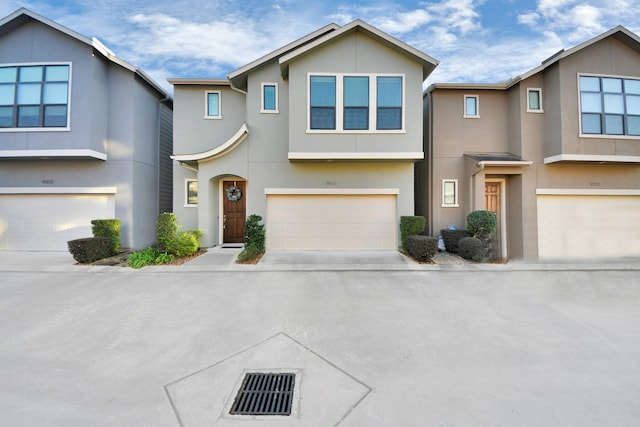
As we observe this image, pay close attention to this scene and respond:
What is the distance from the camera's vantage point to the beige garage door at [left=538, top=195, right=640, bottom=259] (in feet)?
32.2

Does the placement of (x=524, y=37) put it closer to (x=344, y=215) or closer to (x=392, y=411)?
(x=344, y=215)

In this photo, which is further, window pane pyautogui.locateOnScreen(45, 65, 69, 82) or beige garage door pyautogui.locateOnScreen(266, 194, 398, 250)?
beige garage door pyautogui.locateOnScreen(266, 194, 398, 250)

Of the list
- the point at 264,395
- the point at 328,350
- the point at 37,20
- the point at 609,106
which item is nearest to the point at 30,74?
the point at 37,20

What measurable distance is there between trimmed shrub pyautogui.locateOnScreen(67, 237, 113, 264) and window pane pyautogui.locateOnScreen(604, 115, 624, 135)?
681 inches

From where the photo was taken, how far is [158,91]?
37.2 feet

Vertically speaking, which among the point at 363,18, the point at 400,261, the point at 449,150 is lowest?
the point at 400,261

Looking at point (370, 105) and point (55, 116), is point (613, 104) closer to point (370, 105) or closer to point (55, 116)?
point (370, 105)

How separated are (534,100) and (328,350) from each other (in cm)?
1166

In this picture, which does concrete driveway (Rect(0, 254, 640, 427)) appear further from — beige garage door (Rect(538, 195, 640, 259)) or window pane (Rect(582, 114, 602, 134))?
window pane (Rect(582, 114, 602, 134))

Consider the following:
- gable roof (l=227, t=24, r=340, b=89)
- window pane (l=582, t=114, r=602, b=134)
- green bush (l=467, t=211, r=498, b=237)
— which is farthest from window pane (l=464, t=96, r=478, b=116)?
gable roof (l=227, t=24, r=340, b=89)

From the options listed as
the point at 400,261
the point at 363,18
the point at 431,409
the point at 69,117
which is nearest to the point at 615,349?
the point at 431,409

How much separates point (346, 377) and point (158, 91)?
1308 cm

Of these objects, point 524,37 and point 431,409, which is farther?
point 524,37

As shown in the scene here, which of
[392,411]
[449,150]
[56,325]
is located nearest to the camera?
[392,411]
